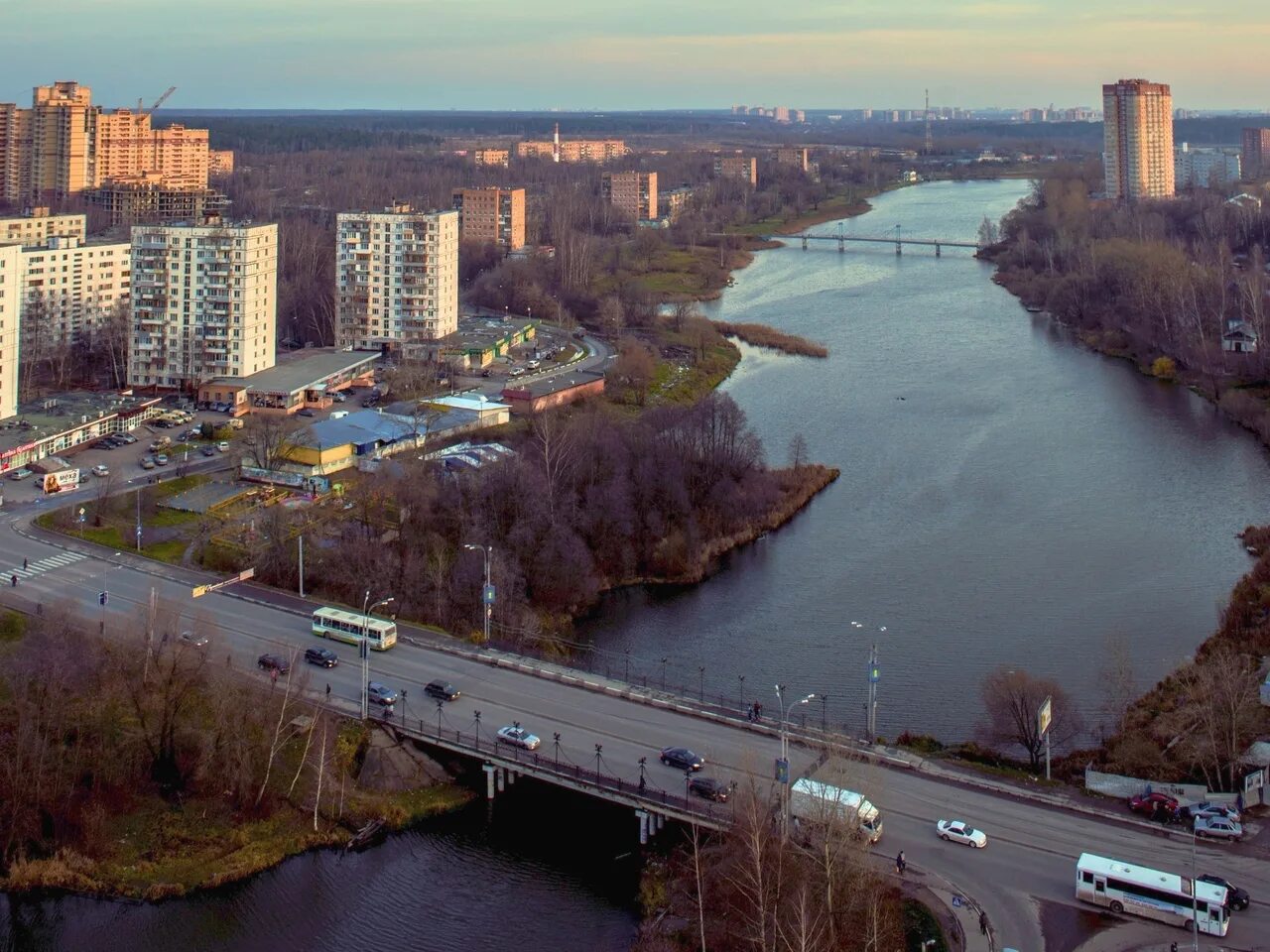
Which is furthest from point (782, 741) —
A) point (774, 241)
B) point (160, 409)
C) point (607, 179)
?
point (607, 179)

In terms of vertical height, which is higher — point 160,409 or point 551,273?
point 551,273

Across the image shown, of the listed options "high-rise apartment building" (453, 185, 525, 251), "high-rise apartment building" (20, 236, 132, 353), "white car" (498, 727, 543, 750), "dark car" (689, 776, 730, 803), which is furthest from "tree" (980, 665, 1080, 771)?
"high-rise apartment building" (453, 185, 525, 251)

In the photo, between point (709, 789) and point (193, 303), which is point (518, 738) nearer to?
point (709, 789)

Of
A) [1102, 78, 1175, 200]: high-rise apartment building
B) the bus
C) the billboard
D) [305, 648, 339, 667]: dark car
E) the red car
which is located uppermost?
[1102, 78, 1175, 200]: high-rise apartment building

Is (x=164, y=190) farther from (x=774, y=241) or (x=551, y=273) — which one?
(x=774, y=241)

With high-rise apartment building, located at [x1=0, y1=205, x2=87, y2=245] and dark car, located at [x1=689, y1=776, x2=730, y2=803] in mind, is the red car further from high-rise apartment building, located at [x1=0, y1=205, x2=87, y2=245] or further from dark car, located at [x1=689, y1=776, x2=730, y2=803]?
high-rise apartment building, located at [x1=0, y1=205, x2=87, y2=245]

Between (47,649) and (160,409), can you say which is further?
(160,409)

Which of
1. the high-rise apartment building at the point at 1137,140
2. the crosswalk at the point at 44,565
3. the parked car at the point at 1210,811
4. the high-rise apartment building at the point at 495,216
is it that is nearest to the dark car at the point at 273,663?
the crosswalk at the point at 44,565

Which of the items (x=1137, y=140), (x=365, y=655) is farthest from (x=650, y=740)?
(x=1137, y=140)
